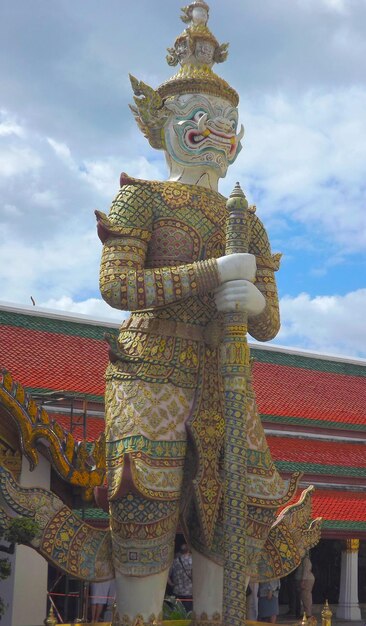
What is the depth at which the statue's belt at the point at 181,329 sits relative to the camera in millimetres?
6145

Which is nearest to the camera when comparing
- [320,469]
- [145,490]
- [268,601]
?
[145,490]

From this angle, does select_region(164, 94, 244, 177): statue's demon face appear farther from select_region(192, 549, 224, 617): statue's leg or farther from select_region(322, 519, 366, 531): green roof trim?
select_region(322, 519, 366, 531): green roof trim

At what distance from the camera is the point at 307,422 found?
14758 mm

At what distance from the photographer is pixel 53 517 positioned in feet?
19.6

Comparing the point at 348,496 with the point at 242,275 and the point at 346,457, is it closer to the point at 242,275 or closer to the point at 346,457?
the point at 346,457

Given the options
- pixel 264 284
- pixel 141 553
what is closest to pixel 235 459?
pixel 141 553

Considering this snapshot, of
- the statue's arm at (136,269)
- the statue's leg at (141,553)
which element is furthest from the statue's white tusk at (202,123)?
the statue's leg at (141,553)

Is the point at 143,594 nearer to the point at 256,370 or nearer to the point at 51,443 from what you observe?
the point at 51,443

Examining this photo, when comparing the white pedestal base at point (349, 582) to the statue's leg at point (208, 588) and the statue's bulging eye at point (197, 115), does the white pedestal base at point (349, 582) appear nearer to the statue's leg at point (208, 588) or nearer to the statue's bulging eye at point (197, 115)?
the statue's leg at point (208, 588)

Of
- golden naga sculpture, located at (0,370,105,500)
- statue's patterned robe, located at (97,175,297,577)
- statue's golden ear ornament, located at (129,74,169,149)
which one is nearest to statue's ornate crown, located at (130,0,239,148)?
statue's golden ear ornament, located at (129,74,169,149)

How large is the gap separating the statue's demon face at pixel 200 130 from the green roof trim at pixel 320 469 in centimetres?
777

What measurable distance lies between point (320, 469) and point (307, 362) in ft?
10.4

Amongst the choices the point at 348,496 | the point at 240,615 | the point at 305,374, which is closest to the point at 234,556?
the point at 240,615

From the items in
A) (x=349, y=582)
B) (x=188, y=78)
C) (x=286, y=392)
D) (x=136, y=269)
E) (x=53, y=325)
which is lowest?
(x=349, y=582)
